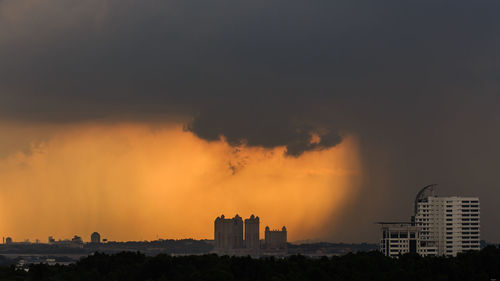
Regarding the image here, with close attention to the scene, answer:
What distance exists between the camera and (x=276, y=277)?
148m

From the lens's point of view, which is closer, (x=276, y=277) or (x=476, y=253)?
(x=276, y=277)

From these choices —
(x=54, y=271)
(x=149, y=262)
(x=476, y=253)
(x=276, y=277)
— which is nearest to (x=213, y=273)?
(x=276, y=277)

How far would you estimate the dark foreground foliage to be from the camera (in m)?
153

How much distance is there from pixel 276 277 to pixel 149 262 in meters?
29.1

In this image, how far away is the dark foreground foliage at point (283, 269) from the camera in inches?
6038

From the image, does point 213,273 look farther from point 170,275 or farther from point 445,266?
point 445,266

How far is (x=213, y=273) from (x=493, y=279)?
44372 mm

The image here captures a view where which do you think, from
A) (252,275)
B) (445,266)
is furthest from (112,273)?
(445,266)

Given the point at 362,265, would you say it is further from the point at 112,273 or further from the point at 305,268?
the point at 112,273

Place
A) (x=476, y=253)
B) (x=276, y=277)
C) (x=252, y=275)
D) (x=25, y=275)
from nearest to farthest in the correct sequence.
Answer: (x=276, y=277) < (x=252, y=275) < (x=25, y=275) < (x=476, y=253)

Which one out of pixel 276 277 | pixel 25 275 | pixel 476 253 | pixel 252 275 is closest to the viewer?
pixel 276 277

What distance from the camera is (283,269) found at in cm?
16488

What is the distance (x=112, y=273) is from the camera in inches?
6703

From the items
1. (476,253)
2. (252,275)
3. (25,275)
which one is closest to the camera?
(252,275)
